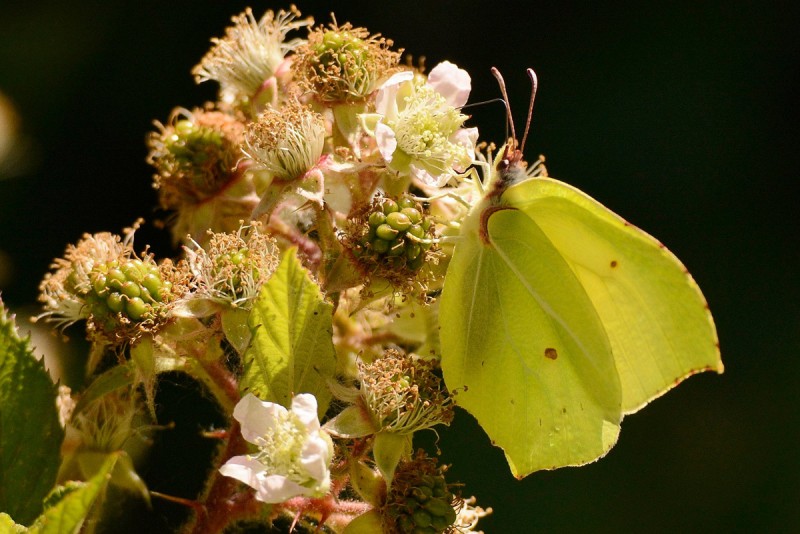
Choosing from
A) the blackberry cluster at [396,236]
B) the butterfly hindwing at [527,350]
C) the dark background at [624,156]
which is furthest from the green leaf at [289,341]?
the dark background at [624,156]

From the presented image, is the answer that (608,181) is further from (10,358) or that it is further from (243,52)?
(10,358)

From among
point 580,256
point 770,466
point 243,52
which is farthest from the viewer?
point 770,466

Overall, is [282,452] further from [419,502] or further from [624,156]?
[624,156]

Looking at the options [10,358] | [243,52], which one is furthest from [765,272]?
[10,358]

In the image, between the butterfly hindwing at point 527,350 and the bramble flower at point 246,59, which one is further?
the bramble flower at point 246,59

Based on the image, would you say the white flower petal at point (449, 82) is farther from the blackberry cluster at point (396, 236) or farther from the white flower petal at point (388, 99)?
the blackberry cluster at point (396, 236)

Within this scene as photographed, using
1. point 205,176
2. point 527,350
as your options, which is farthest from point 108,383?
point 527,350

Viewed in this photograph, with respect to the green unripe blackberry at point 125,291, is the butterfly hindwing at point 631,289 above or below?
below
